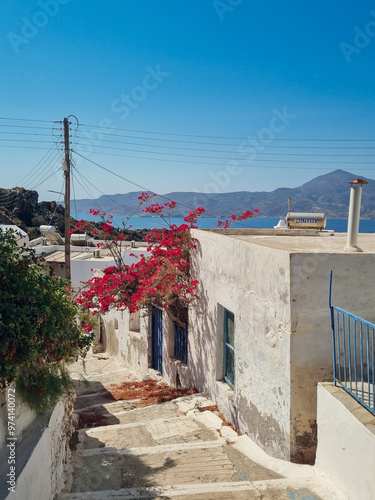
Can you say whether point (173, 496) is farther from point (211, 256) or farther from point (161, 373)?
point (161, 373)

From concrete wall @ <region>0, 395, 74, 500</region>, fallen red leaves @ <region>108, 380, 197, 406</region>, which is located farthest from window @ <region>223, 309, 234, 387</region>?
concrete wall @ <region>0, 395, 74, 500</region>

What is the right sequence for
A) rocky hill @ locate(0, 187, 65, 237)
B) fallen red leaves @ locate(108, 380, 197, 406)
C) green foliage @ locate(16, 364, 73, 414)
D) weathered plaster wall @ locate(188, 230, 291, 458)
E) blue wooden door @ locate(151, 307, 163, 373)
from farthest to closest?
rocky hill @ locate(0, 187, 65, 237)
blue wooden door @ locate(151, 307, 163, 373)
fallen red leaves @ locate(108, 380, 197, 406)
weathered plaster wall @ locate(188, 230, 291, 458)
green foliage @ locate(16, 364, 73, 414)

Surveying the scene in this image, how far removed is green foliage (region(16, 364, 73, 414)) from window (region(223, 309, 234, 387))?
3649 mm

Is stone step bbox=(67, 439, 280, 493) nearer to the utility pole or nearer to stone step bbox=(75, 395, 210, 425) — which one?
stone step bbox=(75, 395, 210, 425)

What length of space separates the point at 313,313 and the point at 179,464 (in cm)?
275

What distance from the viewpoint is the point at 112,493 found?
16.1 ft

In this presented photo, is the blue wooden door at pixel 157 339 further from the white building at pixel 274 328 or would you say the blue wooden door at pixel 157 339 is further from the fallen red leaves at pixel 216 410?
the fallen red leaves at pixel 216 410

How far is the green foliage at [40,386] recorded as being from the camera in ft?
14.8

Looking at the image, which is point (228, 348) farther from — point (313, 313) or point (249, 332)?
point (313, 313)

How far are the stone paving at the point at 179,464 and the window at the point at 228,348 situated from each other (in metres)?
0.74

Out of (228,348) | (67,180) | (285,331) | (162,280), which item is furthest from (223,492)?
(67,180)

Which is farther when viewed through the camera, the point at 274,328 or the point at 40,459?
A: the point at 274,328

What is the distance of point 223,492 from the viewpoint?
4.87 metres

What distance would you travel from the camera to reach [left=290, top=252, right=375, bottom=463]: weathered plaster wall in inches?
216
